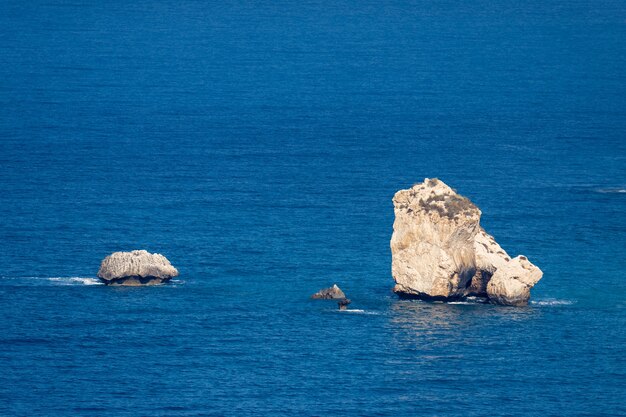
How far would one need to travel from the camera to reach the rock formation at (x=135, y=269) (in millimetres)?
167750

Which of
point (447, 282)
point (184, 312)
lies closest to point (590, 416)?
point (447, 282)

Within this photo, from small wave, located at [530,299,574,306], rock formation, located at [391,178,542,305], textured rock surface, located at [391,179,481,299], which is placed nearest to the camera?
rock formation, located at [391,178,542,305]

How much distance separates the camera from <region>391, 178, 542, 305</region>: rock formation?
16025cm

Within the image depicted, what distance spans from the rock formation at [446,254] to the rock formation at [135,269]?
1998 centimetres

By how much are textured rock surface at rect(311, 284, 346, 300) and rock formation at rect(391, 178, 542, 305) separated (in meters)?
5.40

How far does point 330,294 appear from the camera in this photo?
166250 mm

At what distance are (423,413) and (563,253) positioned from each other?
51.0 meters

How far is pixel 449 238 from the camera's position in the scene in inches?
6324

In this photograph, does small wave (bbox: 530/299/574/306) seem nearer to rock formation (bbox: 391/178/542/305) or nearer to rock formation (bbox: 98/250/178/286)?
rock formation (bbox: 391/178/542/305)

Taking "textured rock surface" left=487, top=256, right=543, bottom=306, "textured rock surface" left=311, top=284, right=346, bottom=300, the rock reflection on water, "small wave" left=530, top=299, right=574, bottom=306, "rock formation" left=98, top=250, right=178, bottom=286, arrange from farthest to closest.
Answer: "rock formation" left=98, top=250, right=178, bottom=286
"textured rock surface" left=311, top=284, right=346, bottom=300
"small wave" left=530, top=299, right=574, bottom=306
"textured rock surface" left=487, top=256, right=543, bottom=306
the rock reflection on water

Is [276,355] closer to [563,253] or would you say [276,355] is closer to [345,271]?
[345,271]

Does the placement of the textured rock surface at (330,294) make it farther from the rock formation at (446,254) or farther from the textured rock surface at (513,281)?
the textured rock surface at (513,281)

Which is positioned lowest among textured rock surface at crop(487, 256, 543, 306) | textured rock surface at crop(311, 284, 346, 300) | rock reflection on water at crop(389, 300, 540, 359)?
rock reflection on water at crop(389, 300, 540, 359)

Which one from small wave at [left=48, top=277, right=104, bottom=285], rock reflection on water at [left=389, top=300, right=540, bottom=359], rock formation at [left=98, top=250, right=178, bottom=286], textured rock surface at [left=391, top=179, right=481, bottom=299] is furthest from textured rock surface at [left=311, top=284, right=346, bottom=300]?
small wave at [left=48, top=277, right=104, bottom=285]
